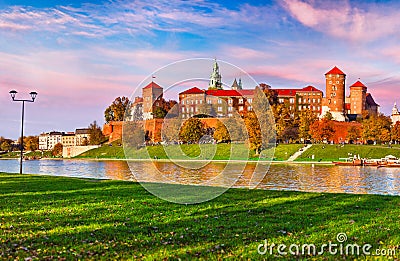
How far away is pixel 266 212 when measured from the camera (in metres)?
9.55

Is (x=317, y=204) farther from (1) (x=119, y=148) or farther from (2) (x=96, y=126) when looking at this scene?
(2) (x=96, y=126)

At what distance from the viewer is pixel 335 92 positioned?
102188 mm

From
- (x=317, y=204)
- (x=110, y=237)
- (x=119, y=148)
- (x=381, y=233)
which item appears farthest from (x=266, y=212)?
(x=119, y=148)

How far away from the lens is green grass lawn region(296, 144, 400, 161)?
55.0m

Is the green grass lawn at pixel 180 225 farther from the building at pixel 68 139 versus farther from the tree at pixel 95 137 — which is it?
the building at pixel 68 139

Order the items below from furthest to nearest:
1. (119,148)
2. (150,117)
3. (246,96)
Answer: (119,148)
(150,117)
(246,96)

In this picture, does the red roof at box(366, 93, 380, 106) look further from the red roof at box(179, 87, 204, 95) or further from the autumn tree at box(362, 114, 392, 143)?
the red roof at box(179, 87, 204, 95)

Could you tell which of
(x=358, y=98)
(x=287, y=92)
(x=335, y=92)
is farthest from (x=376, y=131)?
(x=358, y=98)

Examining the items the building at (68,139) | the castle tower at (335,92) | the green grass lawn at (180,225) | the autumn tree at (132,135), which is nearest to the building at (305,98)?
the castle tower at (335,92)

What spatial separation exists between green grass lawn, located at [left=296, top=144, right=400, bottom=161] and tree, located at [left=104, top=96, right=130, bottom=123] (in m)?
56.8

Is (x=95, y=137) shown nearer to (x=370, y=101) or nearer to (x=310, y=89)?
(x=310, y=89)

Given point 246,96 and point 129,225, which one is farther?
point 246,96

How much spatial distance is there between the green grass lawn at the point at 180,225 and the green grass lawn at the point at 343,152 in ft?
147

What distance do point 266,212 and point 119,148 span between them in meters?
76.5
